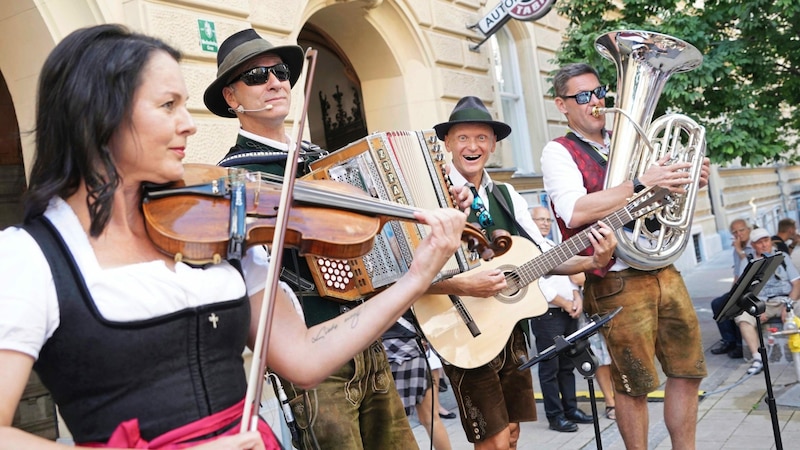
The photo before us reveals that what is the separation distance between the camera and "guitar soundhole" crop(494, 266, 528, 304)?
12.4ft

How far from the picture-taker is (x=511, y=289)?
3803mm

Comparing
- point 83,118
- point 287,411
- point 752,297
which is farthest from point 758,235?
point 83,118

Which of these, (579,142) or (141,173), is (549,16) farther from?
(141,173)

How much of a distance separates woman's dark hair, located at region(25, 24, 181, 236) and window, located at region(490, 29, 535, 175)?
10509 millimetres

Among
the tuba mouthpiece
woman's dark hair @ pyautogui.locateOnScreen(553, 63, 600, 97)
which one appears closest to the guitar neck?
the tuba mouthpiece

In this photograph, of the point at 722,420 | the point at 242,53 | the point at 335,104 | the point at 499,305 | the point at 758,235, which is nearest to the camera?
the point at 242,53

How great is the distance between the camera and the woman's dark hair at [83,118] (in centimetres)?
169

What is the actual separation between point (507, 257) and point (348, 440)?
4.75 feet

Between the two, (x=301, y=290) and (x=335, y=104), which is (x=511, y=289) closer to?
(x=301, y=290)

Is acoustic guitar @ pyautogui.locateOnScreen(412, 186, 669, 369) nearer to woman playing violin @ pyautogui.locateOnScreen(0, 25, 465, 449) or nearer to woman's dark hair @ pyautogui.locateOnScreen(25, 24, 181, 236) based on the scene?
woman playing violin @ pyautogui.locateOnScreen(0, 25, 465, 449)

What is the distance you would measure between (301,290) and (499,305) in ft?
4.38

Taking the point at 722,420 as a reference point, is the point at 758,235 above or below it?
above

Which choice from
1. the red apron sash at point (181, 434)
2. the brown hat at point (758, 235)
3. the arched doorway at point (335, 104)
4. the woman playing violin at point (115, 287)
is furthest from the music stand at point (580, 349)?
the arched doorway at point (335, 104)

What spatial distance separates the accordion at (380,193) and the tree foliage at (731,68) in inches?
263
